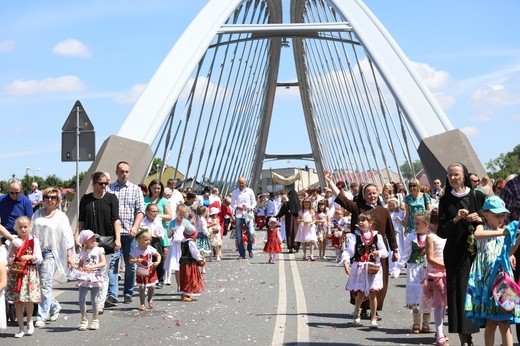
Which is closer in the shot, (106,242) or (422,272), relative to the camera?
(422,272)

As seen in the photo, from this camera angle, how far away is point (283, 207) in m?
26.1

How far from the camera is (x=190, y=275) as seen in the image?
13.1 metres

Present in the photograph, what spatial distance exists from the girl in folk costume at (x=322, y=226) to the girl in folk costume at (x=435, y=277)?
1267cm

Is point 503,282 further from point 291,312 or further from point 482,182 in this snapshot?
point 482,182

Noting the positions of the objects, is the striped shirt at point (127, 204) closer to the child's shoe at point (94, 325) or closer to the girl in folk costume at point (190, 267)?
the girl in folk costume at point (190, 267)

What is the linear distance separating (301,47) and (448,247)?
39384 millimetres

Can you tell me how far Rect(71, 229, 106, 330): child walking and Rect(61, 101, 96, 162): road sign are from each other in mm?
5778

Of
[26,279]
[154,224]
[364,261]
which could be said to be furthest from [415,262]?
[154,224]

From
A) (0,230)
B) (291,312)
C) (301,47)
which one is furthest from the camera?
(301,47)

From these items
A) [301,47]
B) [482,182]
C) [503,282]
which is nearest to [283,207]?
[482,182]

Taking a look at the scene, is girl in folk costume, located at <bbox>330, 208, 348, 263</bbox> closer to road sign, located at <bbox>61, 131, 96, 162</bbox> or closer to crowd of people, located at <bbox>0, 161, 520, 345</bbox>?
crowd of people, located at <bbox>0, 161, 520, 345</bbox>

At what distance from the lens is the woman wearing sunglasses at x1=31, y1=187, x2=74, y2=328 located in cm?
1100

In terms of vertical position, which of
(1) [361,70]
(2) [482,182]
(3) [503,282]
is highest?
(1) [361,70]

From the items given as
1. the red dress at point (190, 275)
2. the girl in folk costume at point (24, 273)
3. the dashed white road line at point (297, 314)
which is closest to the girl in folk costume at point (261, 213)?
the dashed white road line at point (297, 314)
